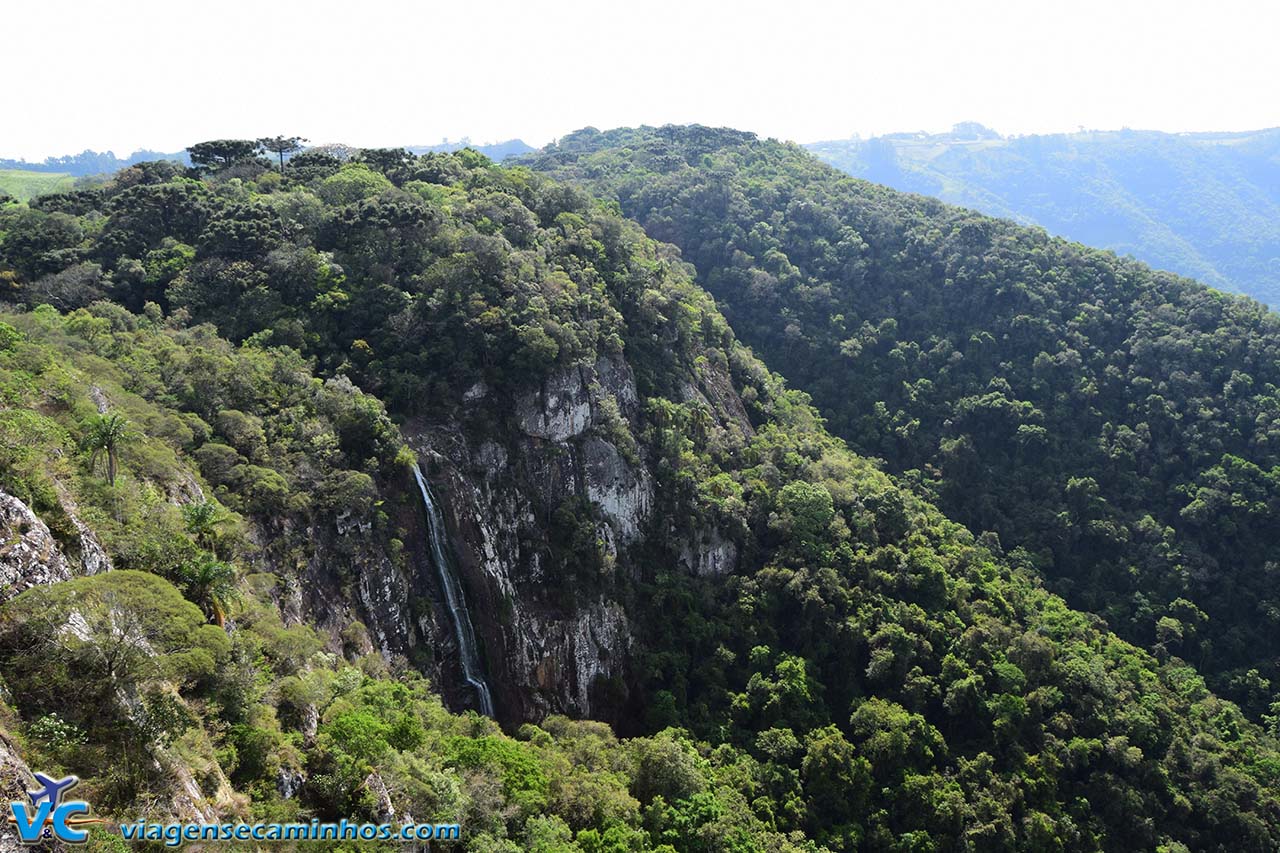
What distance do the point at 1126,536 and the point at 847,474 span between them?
950 inches

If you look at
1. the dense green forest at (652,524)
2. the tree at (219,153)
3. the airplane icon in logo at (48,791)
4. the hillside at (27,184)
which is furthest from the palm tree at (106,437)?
the hillside at (27,184)

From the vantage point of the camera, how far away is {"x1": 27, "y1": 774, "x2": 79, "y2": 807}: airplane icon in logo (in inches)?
529

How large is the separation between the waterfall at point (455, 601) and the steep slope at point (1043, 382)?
1698 inches

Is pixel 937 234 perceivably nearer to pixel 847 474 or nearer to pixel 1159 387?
pixel 1159 387

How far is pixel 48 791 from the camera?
13484mm

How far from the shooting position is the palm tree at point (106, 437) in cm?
2520

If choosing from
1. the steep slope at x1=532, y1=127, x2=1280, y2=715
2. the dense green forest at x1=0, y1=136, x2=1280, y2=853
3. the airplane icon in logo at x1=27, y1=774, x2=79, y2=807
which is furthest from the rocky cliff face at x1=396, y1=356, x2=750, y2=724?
the steep slope at x1=532, y1=127, x2=1280, y2=715

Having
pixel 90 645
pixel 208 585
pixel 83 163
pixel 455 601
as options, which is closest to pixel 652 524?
pixel 455 601

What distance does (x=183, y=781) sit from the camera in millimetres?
17297

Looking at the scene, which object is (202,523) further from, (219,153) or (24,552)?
(219,153)

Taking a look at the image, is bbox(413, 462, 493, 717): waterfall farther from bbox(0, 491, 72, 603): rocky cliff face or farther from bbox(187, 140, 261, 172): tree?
bbox(187, 140, 261, 172): tree
